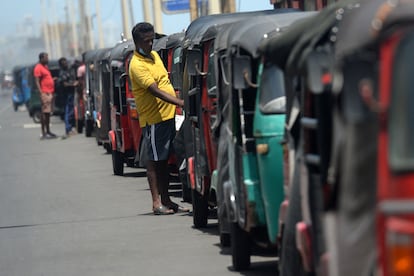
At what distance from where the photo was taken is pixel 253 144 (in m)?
9.96

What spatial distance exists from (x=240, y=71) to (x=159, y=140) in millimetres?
4740

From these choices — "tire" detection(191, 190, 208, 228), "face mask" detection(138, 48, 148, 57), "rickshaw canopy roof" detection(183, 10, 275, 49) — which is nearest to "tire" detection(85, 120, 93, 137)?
"rickshaw canopy roof" detection(183, 10, 275, 49)

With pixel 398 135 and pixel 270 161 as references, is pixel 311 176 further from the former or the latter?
pixel 270 161

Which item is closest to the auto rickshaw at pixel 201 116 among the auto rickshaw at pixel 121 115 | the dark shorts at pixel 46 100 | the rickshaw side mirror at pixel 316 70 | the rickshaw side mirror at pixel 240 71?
the rickshaw side mirror at pixel 240 71

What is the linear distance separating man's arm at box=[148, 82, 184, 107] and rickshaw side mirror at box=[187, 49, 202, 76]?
2.97ft

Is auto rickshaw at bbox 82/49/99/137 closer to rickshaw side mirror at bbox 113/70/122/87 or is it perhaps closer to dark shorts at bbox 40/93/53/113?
dark shorts at bbox 40/93/53/113

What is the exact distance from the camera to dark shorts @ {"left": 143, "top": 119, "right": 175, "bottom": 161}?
1454 centimetres

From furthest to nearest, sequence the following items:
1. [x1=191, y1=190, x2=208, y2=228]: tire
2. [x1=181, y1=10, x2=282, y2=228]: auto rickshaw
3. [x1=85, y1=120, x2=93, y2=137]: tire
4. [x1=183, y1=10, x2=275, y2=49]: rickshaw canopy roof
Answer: [x1=85, y1=120, x2=93, y2=137]: tire → [x1=191, y1=190, x2=208, y2=228]: tire → [x1=183, y1=10, x2=275, y2=49]: rickshaw canopy roof → [x1=181, y1=10, x2=282, y2=228]: auto rickshaw

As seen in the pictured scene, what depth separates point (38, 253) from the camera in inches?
486

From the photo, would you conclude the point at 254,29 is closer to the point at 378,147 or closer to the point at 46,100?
the point at 378,147

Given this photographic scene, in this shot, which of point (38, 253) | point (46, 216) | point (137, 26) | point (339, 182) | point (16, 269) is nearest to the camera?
point (339, 182)

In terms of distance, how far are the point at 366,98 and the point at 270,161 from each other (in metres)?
3.73

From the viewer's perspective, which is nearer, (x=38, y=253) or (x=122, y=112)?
(x=38, y=253)

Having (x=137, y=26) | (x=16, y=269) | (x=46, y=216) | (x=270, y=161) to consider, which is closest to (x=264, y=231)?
(x=270, y=161)
